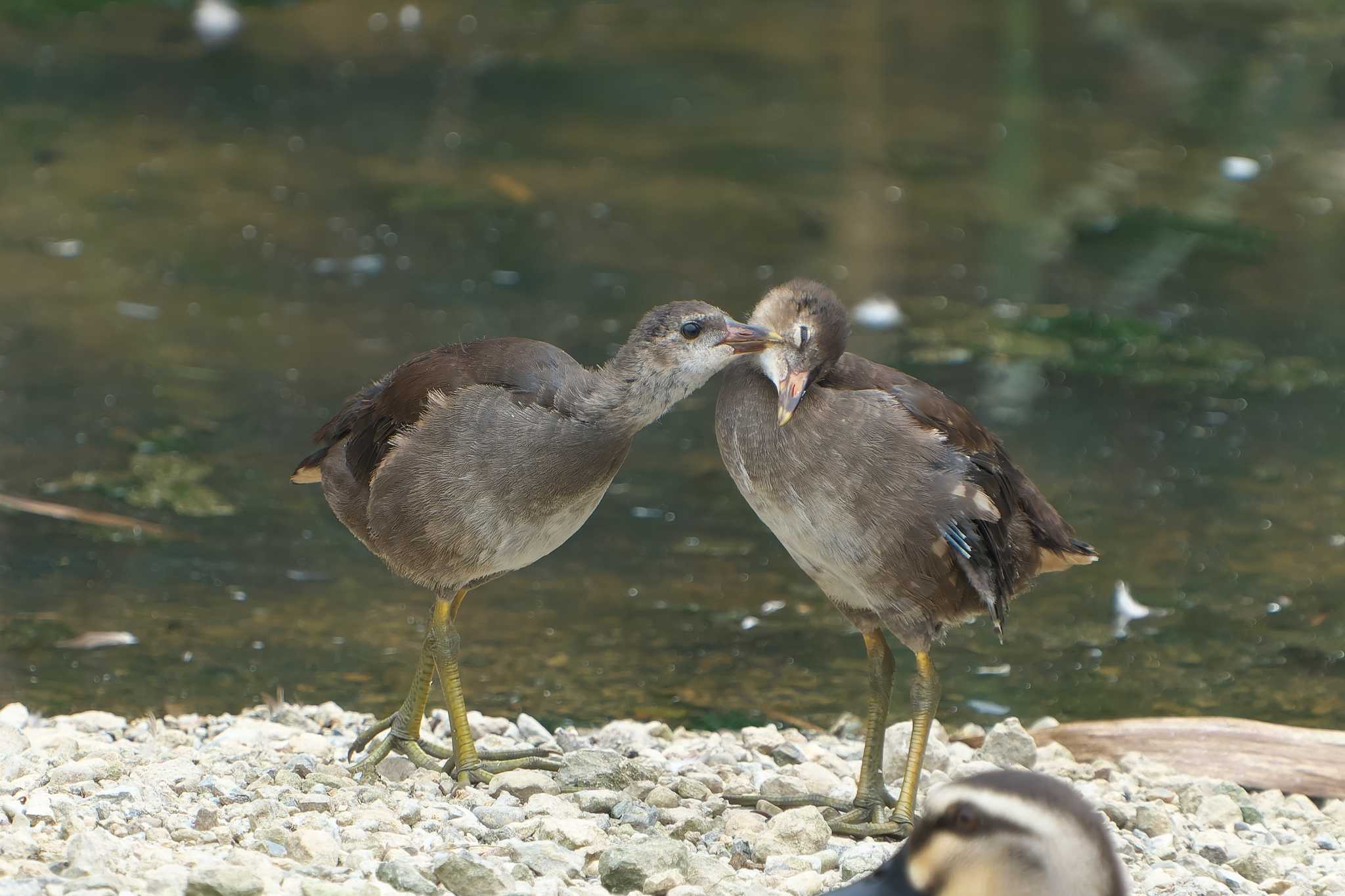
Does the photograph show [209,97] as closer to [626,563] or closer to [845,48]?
[845,48]

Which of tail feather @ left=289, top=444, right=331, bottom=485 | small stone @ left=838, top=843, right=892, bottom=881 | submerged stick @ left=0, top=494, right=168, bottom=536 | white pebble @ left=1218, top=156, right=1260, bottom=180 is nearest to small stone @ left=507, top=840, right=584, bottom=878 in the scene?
small stone @ left=838, top=843, right=892, bottom=881

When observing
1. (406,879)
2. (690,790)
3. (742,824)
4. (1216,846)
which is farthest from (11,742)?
(1216,846)

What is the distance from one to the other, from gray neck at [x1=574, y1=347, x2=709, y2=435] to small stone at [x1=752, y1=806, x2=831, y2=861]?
114 centimetres

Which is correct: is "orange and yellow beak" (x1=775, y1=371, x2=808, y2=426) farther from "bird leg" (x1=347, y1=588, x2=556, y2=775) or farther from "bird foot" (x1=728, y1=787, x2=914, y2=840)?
"bird leg" (x1=347, y1=588, x2=556, y2=775)

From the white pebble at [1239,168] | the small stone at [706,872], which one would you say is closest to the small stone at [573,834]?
the small stone at [706,872]

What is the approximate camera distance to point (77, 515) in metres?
7.33

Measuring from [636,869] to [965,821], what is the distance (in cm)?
101

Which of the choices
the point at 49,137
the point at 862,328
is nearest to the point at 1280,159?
the point at 862,328

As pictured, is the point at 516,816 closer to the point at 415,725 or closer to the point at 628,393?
the point at 415,725

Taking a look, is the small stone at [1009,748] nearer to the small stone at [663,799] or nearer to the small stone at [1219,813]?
the small stone at [1219,813]

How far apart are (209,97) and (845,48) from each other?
18.0 ft

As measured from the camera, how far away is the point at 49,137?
12.0m

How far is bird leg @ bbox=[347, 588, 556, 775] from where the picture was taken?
5160 mm

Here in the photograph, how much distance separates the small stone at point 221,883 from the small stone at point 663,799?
4.48 feet
